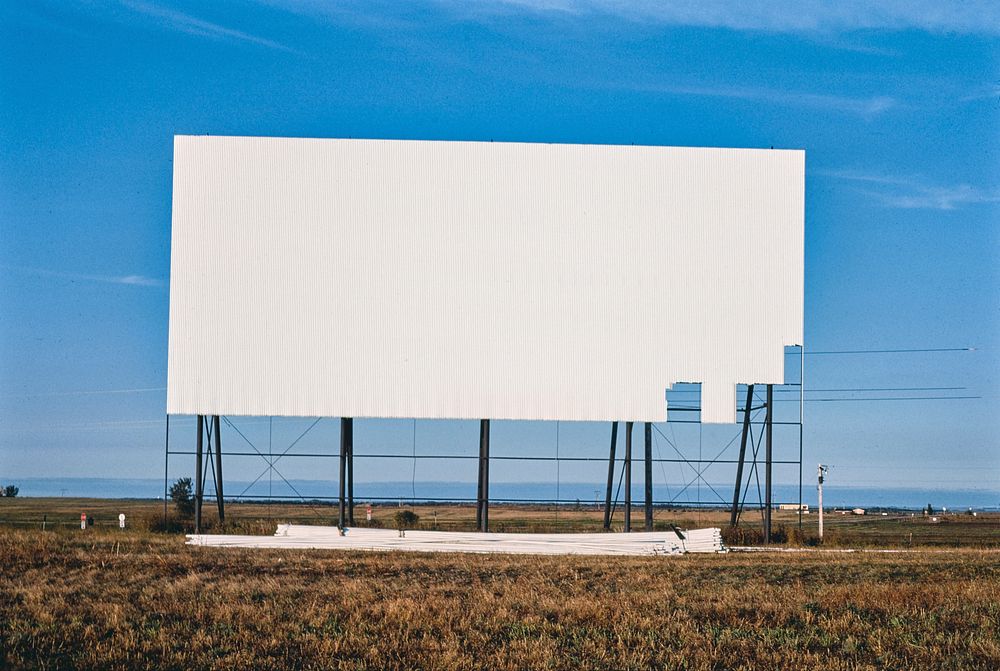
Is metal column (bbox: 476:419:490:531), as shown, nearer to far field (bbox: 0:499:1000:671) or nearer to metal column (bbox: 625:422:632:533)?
metal column (bbox: 625:422:632:533)

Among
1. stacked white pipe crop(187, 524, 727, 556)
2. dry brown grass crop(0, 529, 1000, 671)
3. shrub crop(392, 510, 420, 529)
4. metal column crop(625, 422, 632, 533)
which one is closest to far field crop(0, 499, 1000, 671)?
dry brown grass crop(0, 529, 1000, 671)

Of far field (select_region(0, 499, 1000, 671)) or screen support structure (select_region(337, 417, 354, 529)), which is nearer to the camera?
far field (select_region(0, 499, 1000, 671))

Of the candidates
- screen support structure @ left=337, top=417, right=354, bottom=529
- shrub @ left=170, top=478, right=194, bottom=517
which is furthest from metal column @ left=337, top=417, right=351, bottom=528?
shrub @ left=170, top=478, right=194, bottom=517

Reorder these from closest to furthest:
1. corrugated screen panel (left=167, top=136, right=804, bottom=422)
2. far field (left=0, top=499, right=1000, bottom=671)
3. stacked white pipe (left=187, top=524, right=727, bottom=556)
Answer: far field (left=0, top=499, right=1000, bottom=671) → stacked white pipe (left=187, top=524, right=727, bottom=556) → corrugated screen panel (left=167, top=136, right=804, bottom=422)

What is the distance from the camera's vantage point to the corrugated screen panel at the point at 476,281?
3800 cm

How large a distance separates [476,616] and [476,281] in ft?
70.6

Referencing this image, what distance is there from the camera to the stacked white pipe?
117 feet

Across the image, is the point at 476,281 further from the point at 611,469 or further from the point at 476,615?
the point at 476,615

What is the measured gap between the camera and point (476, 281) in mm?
38156

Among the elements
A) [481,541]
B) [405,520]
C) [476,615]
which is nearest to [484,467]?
[481,541]

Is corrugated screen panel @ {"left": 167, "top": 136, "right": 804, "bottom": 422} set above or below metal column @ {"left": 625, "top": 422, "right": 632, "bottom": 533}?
above

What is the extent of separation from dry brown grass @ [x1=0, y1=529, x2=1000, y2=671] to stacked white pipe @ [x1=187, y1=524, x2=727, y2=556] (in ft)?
27.4

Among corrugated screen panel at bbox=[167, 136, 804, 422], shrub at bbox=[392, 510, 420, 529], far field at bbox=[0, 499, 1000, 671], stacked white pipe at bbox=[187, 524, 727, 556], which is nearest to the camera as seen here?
far field at bbox=[0, 499, 1000, 671]

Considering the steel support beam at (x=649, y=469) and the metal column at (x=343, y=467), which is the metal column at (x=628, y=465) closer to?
the steel support beam at (x=649, y=469)
